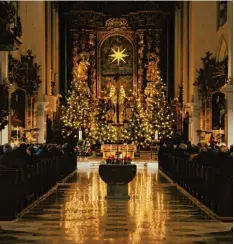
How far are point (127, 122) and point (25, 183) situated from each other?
27.1m

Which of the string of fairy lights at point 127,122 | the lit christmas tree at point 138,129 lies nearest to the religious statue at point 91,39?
the string of fairy lights at point 127,122

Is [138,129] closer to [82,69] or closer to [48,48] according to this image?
[82,69]

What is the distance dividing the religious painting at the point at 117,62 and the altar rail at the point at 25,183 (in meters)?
22.7

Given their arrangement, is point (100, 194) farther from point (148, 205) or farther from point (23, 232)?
point (23, 232)

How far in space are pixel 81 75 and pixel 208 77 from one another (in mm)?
11633

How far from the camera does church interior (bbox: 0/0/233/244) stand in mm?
11812

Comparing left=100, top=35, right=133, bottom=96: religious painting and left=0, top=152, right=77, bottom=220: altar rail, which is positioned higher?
left=100, top=35, right=133, bottom=96: religious painting

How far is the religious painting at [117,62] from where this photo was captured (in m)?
42.8

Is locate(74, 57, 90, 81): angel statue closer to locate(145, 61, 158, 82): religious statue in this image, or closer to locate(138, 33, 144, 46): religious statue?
locate(138, 33, 144, 46): religious statue

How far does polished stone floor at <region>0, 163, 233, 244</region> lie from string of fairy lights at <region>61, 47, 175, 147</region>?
2207 centimetres

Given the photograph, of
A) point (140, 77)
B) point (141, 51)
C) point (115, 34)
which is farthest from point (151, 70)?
point (115, 34)

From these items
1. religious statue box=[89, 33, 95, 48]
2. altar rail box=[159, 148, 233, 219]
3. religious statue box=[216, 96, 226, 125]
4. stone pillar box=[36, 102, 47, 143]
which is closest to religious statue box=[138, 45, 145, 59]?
religious statue box=[89, 33, 95, 48]

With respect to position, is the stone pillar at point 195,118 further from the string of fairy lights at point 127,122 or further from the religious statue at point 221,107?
the religious statue at point 221,107

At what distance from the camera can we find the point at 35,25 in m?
35.9
